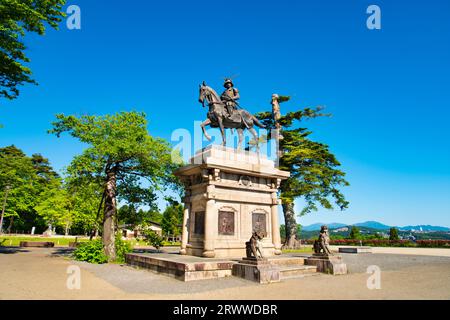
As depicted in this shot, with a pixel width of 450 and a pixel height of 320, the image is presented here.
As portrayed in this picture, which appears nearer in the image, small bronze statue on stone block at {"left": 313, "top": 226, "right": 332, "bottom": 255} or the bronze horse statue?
small bronze statue on stone block at {"left": 313, "top": 226, "right": 332, "bottom": 255}

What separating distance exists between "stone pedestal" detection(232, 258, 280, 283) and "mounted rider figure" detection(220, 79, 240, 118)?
8.00 meters

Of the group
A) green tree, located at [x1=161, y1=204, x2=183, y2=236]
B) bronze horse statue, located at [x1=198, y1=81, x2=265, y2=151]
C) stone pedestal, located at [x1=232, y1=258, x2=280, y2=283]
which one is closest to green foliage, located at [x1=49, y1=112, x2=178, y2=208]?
bronze horse statue, located at [x1=198, y1=81, x2=265, y2=151]

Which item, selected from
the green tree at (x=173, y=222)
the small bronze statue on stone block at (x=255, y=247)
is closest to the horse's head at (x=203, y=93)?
the small bronze statue on stone block at (x=255, y=247)

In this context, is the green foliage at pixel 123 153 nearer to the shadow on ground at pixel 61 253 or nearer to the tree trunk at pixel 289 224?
the shadow on ground at pixel 61 253

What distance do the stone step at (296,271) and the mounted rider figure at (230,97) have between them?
8.19 metres

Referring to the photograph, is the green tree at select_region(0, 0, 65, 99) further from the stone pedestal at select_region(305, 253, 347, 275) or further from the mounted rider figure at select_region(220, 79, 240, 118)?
the stone pedestal at select_region(305, 253, 347, 275)

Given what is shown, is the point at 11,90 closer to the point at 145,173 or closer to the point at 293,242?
the point at 145,173

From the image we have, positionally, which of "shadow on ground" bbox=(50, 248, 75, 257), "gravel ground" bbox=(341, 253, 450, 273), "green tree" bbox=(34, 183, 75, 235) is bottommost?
"shadow on ground" bbox=(50, 248, 75, 257)

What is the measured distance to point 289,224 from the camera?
105ft

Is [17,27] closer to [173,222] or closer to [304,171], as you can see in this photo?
[304,171]

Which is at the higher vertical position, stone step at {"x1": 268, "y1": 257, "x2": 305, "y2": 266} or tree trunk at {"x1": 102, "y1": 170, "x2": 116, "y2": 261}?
tree trunk at {"x1": 102, "y1": 170, "x2": 116, "y2": 261}

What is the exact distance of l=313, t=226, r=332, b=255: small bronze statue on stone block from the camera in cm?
1238

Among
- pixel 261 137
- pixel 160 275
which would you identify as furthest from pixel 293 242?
pixel 160 275

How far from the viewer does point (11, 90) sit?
2022 centimetres
